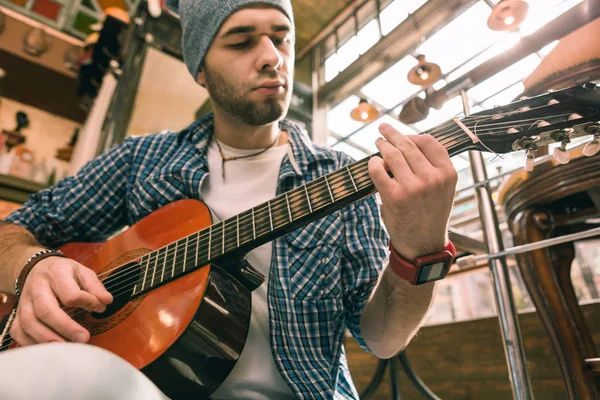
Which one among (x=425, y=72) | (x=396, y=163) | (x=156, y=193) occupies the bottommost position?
(x=396, y=163)

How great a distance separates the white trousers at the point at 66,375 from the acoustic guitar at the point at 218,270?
39 centimetres

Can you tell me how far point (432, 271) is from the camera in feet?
2.28

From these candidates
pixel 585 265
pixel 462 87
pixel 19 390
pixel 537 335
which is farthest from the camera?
pixel 585 265

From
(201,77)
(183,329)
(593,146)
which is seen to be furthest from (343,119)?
(183,329)

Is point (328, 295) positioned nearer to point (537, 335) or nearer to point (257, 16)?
point (257, 16)

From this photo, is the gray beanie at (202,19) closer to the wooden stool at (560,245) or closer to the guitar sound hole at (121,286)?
the guitar sound hole at (121,286)

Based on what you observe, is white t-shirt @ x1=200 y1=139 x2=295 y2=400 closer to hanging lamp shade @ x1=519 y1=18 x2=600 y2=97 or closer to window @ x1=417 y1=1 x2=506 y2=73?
hanging lamp shade @ x1=519 y1=18 x2=600 y2=97

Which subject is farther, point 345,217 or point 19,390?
point 345,217

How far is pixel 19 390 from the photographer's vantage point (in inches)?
11.1

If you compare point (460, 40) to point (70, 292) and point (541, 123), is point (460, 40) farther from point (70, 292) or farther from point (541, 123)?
point (70, 292)

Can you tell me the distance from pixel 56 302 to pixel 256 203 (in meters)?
0.55

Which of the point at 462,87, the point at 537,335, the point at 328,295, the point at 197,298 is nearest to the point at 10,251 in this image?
the point at 197,298

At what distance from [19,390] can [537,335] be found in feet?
6.62

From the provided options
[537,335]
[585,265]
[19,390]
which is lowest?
[19,390]
